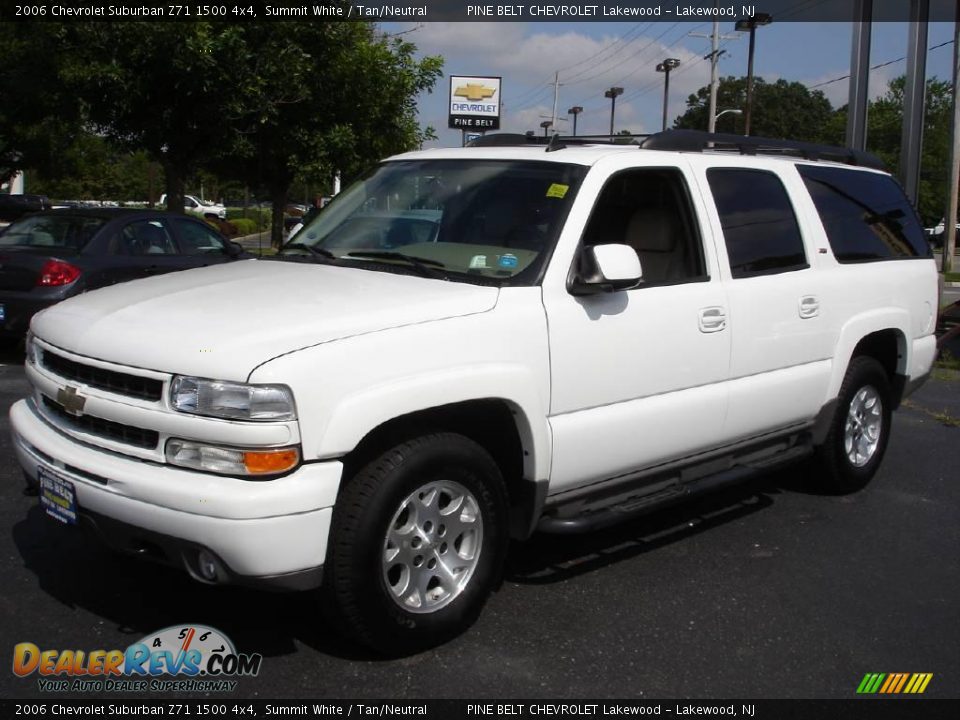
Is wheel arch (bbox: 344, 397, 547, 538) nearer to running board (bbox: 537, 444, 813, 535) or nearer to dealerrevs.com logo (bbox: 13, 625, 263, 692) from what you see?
running board (bbox: 537, 444, 813, 535)

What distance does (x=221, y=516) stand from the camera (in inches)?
125

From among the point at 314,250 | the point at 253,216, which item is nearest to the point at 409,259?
the point at 314,250

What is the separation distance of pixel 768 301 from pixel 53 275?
6809 mm

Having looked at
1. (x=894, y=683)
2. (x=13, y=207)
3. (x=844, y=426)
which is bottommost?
(x=894, y=683)

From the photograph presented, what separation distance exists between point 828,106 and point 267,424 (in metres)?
93.7

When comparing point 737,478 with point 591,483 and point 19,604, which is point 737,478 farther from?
point 19,604

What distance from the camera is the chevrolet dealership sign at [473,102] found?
116 ft

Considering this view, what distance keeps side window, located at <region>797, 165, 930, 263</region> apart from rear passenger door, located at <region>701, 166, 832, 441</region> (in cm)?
28

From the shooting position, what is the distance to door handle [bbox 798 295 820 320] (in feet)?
17.3

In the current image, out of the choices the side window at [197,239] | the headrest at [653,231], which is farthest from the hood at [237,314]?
the side window at [197,239]

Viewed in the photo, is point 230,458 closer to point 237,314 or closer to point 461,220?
point 237,314

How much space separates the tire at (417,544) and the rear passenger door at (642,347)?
1.40 ft

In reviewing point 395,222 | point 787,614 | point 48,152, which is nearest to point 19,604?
point 395,222

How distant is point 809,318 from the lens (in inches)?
210
